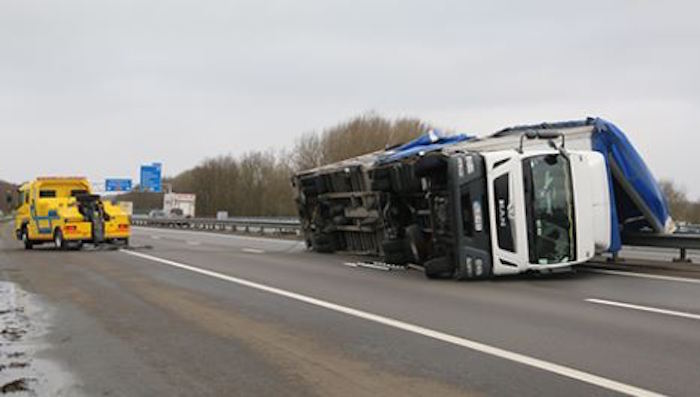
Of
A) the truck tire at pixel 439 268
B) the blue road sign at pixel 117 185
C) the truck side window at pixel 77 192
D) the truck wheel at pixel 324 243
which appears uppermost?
the blue road sign at pixel 117 185

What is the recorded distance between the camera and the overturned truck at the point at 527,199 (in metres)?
12.1

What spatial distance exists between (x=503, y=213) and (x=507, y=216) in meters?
0.08

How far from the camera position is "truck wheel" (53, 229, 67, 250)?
23.6m

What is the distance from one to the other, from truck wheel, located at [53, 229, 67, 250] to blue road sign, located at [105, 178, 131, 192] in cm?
5631

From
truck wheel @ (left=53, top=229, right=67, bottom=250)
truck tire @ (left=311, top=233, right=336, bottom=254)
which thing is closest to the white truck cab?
truck tire @ (left=311, top=233, right=336, bottom=254)

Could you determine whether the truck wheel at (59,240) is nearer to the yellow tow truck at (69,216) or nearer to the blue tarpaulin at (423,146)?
the yellow tow truck at (69,216)

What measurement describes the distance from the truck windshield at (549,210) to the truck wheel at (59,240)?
54.4 feet

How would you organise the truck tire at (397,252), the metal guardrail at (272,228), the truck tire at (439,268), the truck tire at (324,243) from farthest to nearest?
the truck tire at (324,243), the truck tire at (397,252), the metal guardrail at (272,228), the truck tire at (439,268)

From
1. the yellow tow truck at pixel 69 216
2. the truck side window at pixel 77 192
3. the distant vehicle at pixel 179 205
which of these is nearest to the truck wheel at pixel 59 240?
the yellow tow truck at pixel 69 216

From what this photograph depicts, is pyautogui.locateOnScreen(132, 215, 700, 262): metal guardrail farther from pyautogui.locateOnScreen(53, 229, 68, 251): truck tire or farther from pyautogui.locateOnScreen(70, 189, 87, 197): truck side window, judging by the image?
pyautogui.locateOnScreen(53, 229, 68, 251): truck tire

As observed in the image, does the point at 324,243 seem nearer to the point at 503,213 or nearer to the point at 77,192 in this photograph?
the point at 503,213

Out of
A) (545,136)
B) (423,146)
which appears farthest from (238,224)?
(545,136)

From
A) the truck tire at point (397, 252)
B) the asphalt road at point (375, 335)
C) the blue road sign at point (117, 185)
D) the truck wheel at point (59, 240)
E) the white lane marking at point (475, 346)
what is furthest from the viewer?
the blue road sign at point (117, 185)

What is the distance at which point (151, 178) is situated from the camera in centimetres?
7044
